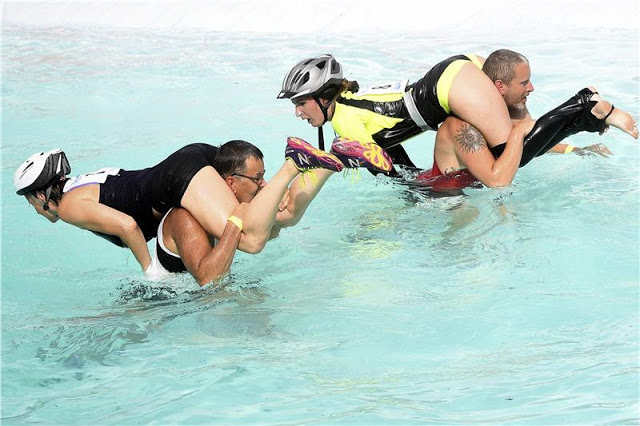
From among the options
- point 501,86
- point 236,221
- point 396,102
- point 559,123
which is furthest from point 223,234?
point 559,123

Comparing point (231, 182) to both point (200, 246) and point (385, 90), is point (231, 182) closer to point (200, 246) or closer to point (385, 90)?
point (200, 246)

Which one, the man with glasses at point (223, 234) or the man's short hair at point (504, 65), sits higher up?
the man's short hair at point (504, 65)

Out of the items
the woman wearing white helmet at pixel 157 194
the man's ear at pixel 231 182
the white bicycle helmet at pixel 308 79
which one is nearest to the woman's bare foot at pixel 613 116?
the white bicycle helmet at pixel 308 79

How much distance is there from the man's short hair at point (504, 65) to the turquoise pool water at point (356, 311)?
98cm

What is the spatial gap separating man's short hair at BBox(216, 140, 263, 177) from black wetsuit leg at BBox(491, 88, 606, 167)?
1.80 m

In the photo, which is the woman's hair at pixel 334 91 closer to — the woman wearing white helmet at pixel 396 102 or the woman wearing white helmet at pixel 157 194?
the woman wearing white helmet at pixel 396 102

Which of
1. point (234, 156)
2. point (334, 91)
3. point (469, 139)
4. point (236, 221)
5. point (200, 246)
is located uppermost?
point (334, 91)

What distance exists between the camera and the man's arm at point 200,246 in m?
5.18

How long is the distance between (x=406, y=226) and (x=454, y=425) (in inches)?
109

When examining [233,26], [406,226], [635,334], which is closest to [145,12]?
[233,26]

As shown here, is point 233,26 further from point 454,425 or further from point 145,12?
point 454,425

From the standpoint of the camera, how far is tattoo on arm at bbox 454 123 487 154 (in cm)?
600

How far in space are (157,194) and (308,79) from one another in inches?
49.3

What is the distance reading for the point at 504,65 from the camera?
6.05m
